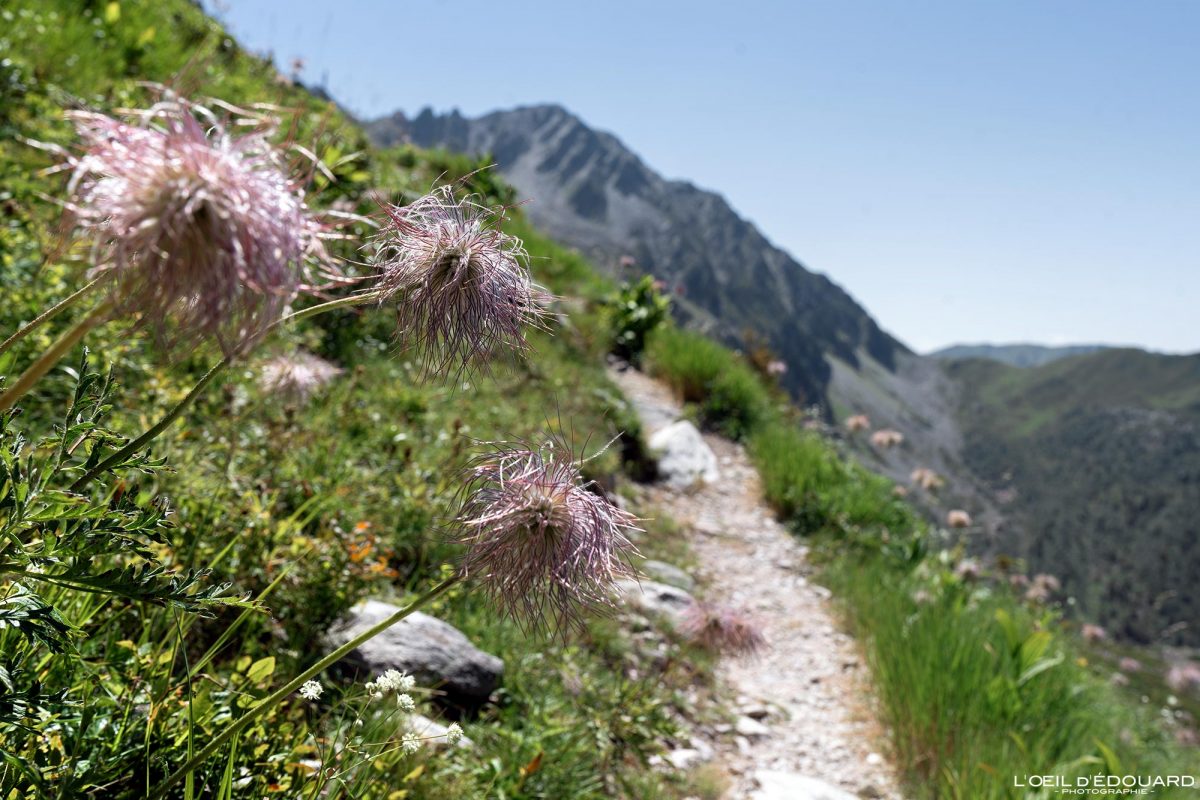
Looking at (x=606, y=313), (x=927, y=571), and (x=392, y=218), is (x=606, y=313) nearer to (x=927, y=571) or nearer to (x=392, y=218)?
(x=927, y=571)

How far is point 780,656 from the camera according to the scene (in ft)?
19.9

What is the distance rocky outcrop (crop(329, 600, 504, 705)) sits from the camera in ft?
10.4

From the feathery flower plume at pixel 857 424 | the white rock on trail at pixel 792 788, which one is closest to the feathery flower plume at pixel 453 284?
the white rock on trail at pixel 792 788

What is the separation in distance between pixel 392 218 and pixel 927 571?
7361mm

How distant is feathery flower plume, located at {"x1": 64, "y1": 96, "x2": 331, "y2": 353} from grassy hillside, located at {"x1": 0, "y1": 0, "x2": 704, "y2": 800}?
0.23 feet

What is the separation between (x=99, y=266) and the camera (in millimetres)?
874

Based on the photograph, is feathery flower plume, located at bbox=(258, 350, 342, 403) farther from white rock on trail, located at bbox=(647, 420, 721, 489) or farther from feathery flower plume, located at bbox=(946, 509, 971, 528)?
feathery flower plume, located at bbox=(946, 509, 971, 528)

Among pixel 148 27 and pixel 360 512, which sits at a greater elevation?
pixel 148 27

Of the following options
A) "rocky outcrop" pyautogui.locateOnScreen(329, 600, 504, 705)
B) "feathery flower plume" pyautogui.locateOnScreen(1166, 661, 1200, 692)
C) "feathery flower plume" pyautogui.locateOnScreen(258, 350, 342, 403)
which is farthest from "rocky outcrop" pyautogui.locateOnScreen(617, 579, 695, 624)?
"feathery flower plume" pyautogui.locateOnScreen(1166, 661, 1200, 692)

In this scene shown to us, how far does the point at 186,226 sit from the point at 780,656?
19.6 feet

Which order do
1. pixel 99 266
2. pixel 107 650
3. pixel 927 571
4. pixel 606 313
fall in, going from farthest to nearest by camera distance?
pixel 606 313
pixel 927 571
pixel 107 650
pixel 99 266

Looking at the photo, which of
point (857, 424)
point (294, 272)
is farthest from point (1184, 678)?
point (294, 272)

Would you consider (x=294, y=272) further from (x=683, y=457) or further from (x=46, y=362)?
(x=683, y=457)

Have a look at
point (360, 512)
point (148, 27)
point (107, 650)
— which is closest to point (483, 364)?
point (107, 650)
